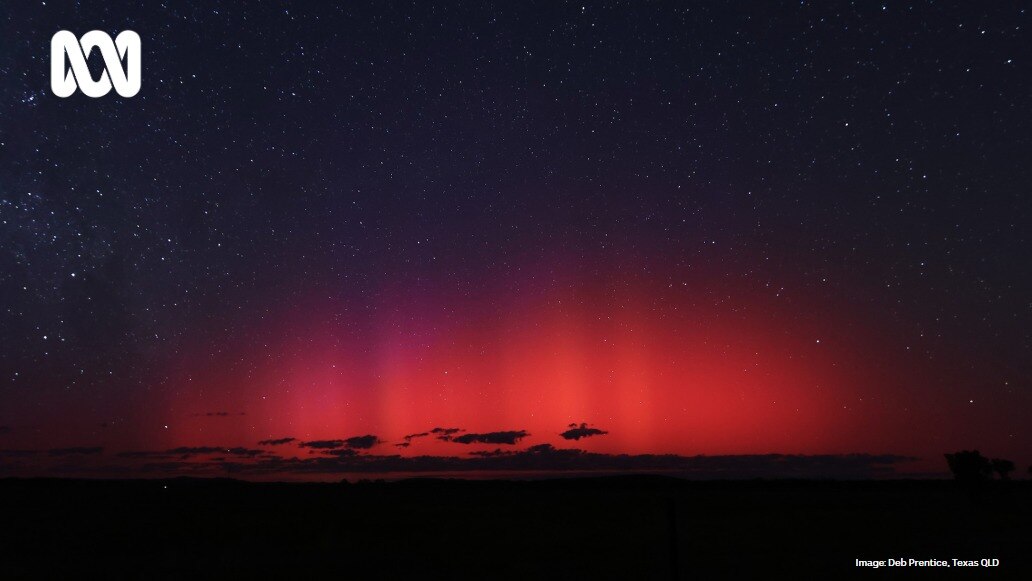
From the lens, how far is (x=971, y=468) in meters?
44.3

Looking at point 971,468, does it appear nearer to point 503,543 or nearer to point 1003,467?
point 1003,467

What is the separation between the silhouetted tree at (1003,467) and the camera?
145ft

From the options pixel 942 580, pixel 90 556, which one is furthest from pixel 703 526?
pixel 90 556

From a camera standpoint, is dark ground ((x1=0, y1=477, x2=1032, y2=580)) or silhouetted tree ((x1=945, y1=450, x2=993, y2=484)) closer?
dark ground ((x1=0, y1=477, x2=1032, y2=580))

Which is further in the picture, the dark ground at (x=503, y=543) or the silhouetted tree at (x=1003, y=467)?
the silhouetted tree at (x=1003, y=467)

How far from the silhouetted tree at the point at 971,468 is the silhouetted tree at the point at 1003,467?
48 centimetres

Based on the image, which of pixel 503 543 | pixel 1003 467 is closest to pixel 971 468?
pixel 1003 467

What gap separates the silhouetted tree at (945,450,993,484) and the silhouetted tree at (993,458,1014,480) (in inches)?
18.9

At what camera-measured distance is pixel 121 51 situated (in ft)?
72.4

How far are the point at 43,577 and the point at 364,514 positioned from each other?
2123 centimetres

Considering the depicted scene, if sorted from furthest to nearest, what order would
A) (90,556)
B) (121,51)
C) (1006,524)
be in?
(1006,524) < (90,556) < (121,51)

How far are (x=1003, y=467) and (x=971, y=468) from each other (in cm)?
220

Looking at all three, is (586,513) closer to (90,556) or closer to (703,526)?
(703,526)

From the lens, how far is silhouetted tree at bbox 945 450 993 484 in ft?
144
